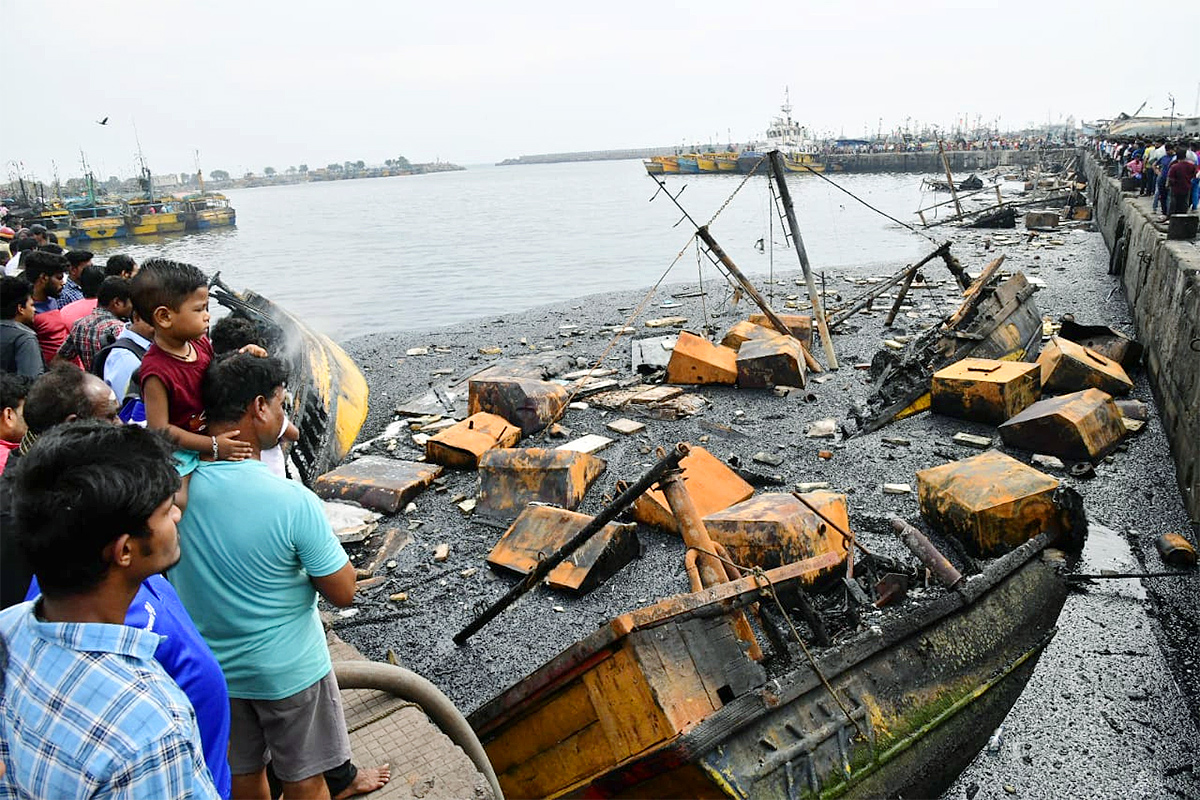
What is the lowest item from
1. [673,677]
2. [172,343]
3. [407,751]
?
[407,751]

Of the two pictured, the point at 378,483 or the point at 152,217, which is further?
the point at 152,217

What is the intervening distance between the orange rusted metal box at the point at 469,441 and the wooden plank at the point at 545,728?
167 inches

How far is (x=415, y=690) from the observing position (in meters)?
2.80

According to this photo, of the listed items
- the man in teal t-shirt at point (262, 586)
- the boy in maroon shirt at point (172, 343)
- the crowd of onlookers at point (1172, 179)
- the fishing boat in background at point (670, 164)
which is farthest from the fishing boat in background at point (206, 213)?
the man in teal t-shirt at point (262, 586)

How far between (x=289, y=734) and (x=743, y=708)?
163cm

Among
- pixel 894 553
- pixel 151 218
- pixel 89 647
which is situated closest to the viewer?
pixel 89 647

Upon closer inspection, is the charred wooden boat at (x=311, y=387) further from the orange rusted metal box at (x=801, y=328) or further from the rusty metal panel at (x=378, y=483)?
the orange rusted metal box at (x=801, y=328)

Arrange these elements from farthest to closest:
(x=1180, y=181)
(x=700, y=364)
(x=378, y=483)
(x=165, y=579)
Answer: (x=1180, y=181)
(x=700, y=364)
(x=378, y=483)
(x=165, y=579)

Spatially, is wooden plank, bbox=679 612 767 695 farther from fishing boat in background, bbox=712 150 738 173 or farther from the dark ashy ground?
fishing boat in background, bbox=712 150 738 173

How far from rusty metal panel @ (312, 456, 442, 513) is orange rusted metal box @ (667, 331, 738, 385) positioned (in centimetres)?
363

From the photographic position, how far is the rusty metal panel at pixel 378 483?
6609 millimetres

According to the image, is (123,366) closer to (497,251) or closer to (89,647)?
(89,647)

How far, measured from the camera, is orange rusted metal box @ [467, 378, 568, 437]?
8164 millimetres

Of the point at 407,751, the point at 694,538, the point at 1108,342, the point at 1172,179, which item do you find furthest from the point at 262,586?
the point at 1172,179
